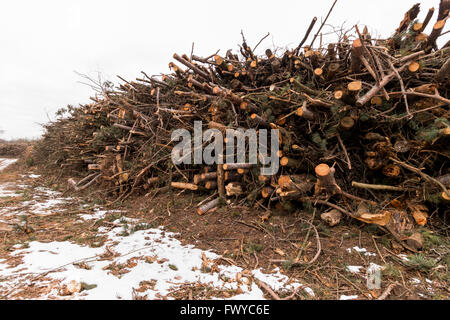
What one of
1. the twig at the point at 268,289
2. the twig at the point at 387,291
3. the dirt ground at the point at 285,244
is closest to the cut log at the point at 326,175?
the dirt ground at the point at 285,244

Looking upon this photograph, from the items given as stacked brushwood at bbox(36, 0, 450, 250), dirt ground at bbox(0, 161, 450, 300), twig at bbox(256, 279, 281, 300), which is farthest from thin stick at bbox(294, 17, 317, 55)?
twig at bbox(256, 279, 281, 300)

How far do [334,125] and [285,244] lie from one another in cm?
179

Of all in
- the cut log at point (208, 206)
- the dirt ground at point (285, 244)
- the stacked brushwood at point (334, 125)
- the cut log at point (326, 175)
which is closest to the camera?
the dirt ground at point (285, 244)

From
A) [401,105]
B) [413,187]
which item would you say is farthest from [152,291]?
[401,105]

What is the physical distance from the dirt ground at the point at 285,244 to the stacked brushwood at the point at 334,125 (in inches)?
8.7

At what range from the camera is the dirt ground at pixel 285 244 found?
2105mm

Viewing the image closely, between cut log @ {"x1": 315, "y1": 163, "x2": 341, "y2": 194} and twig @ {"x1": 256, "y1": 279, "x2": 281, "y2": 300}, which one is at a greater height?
cut log @ {"x1": 315, "y1": 163, "x2": 341, "y2": 194}

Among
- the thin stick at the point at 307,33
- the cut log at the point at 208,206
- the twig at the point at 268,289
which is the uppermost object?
the thin stick at the point at 307,33

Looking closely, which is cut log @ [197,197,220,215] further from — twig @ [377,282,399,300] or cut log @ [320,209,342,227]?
twig @ [377,282,399,300]

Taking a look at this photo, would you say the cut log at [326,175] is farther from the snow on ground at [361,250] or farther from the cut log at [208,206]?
the cut log at [208,206]

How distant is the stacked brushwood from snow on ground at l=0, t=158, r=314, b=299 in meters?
1.12

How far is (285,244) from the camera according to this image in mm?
2881

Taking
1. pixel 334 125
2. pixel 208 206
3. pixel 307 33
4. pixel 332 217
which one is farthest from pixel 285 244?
pixel 307 33

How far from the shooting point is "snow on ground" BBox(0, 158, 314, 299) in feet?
6.93
